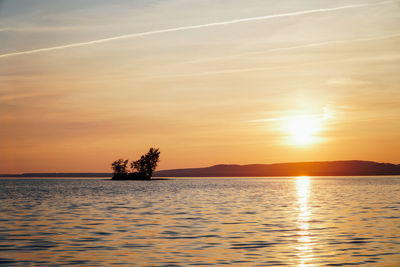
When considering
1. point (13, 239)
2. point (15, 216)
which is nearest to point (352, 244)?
point (13, 239)

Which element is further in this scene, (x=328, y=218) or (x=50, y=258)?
(x=328, y=218)

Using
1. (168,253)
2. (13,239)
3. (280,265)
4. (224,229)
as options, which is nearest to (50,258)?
(168,253)

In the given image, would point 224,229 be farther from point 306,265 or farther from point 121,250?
point 306,265

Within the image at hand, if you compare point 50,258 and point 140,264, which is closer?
point 140,264

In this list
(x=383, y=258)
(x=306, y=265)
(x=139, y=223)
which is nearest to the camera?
(x=306, y=265)

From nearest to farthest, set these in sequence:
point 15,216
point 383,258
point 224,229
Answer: point 383,258, point 224,229, point 15,216

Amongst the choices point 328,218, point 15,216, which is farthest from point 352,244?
point 15,216

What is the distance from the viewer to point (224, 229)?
1578 inches

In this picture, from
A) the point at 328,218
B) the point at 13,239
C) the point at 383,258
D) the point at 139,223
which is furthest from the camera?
the point at 328,218

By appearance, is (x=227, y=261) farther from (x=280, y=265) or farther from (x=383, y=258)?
(x=383, y=258)

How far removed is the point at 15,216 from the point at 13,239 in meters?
19.2

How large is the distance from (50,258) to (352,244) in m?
18.4

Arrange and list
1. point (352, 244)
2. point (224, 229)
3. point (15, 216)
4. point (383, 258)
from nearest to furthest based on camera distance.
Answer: point (383, 258) → point (352, 244) → point (224, 229) → point (15, 216)

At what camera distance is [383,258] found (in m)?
27.7
